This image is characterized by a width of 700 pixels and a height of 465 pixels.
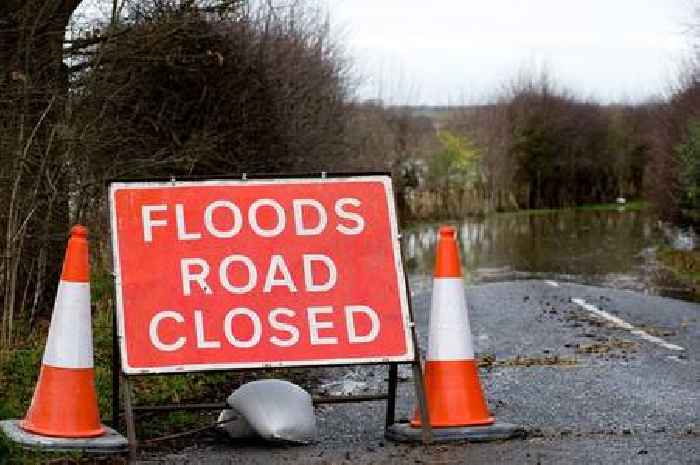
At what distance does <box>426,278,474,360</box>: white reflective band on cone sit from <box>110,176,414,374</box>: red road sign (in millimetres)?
208

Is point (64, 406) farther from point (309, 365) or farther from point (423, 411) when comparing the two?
point (423, 411)

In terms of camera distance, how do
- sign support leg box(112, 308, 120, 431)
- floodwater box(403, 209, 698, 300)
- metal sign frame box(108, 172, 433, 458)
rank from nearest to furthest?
metal sign frame box(108, 172, 433, 458)
sign support leg box(112, 308, 120, 431)
floodwater box(403, 209, 698, 300)

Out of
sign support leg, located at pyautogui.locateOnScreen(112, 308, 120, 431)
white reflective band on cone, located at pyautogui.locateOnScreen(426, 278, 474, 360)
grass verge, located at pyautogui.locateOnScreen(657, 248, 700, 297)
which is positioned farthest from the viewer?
grass verge, located at pyautogui.locateOnScreen(657, 248, 700, 297)

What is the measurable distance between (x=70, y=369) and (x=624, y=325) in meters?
8.17

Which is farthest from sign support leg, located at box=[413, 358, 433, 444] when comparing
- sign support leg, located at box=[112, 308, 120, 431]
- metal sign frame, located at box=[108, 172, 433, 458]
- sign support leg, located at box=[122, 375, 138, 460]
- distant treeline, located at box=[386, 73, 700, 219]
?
distant treeline, located at box=[386, 73, 700, 219]

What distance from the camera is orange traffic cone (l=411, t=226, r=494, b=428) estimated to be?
7.01m

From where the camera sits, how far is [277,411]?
22.5 ft

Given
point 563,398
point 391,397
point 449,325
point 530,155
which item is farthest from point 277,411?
point 530,155

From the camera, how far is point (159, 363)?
22.2ft

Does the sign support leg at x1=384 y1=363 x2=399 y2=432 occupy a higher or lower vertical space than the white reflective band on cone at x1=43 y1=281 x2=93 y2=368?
lower

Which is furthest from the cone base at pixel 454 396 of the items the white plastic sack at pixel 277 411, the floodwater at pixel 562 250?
the floodwater at pixel 562 250

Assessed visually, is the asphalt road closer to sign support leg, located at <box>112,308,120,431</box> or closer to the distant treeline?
sign support leg, located at <box>112,308,120,431</box>

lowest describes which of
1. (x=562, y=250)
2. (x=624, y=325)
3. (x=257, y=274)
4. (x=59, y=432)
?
(x=562, y=250)

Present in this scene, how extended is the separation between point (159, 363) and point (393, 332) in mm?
1227
